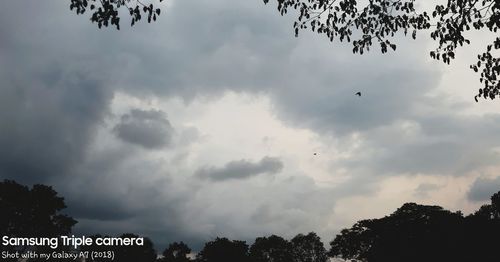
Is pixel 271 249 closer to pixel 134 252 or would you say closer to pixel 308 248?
pixel 308 248

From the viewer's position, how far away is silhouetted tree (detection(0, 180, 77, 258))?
5481 centimetres

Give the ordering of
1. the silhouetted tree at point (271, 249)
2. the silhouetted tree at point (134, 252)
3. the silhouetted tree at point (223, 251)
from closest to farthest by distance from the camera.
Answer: the silhouetted tree at point (134, 252) < the silhouetted tree at point (223, 251) < the silhouetted tree at point (271, 249)

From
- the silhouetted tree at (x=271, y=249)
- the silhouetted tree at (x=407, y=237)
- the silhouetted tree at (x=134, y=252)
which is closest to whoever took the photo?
the silhouetted tree at (x=407, y=237)

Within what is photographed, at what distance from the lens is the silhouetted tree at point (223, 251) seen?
334 feet

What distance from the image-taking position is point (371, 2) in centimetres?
1309

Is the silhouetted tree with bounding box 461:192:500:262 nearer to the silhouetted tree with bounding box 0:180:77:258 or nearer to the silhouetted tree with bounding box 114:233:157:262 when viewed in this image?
the silhouetted tree with bounding box 0:180:77:258

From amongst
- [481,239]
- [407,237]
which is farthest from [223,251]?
[481,239]

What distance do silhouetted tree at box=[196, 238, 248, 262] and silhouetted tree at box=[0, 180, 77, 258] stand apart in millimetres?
49477

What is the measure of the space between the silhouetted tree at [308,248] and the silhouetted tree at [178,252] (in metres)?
30.7

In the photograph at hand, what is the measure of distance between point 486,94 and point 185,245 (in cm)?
9499

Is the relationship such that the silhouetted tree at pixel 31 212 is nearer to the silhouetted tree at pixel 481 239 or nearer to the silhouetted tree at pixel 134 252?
the silhouetted tree at pixel 134 252

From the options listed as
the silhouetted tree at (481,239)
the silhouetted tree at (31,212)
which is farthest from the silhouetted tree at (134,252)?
the silhouetted tree at (481,239)

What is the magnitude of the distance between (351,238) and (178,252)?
40365mm

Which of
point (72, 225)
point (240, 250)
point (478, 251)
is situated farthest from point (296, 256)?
point (72, 225)
